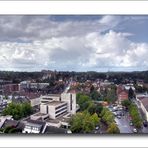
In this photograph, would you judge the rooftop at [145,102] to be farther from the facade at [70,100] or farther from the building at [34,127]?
the building at [34,127]

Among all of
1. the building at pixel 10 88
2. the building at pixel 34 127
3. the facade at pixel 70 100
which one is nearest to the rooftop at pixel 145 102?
the facade at pixel 70 100

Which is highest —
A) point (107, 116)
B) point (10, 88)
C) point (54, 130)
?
point (10, 88)

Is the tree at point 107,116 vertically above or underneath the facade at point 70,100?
underneath

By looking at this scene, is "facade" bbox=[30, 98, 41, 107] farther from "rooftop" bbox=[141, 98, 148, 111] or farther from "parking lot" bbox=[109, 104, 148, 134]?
"rooftop" bbox=[141, 98, 148, 111]

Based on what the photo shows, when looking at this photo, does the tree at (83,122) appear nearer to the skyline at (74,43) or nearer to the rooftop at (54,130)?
the rooftop at (54,130)

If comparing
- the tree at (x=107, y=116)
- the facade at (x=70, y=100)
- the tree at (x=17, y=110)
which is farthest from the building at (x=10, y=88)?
the tree at (x=107, y=116)

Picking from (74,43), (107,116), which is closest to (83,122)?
(107,116)

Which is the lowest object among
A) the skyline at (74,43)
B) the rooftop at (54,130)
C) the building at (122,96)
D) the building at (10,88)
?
the rooftop at (54,130)

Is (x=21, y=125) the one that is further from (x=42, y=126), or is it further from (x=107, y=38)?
(x=107, y=38)

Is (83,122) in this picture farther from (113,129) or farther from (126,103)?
(126,103)
